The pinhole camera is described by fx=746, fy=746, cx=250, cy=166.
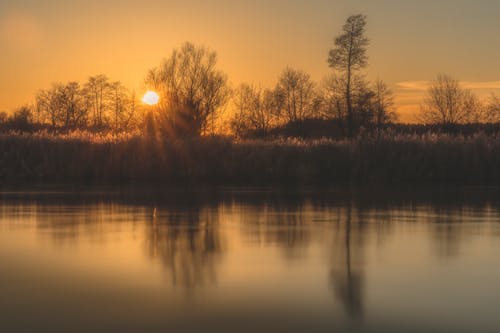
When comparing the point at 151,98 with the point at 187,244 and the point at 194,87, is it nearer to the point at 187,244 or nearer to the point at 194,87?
the point at 194,87

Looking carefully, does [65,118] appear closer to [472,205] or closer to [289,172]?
[289,172]

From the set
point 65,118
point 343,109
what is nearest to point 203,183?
point 343,109

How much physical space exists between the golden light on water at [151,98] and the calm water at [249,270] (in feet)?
137

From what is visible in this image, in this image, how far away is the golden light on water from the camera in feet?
183

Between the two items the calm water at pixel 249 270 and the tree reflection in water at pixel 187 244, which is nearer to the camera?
the calm water at pixel 249 270

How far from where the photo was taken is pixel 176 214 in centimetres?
1330

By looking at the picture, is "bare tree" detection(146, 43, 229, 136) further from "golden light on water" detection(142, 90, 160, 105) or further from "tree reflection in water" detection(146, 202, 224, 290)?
"tree reflection in water" detection(146, 202, 224, 290)

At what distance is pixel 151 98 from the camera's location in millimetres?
56688

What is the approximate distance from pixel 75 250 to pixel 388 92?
55320mm

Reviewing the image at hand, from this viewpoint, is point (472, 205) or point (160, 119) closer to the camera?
point (472, 205)

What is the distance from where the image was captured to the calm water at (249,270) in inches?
222

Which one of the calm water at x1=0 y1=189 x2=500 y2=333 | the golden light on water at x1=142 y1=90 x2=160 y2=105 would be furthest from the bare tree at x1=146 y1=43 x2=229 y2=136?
the calm water at x1=0 y1=189 x2=500 y2=333

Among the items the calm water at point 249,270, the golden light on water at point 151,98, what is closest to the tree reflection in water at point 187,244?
the calm water at point 249,270

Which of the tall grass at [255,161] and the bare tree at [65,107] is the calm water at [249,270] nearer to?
the tall grass at [255,161]
